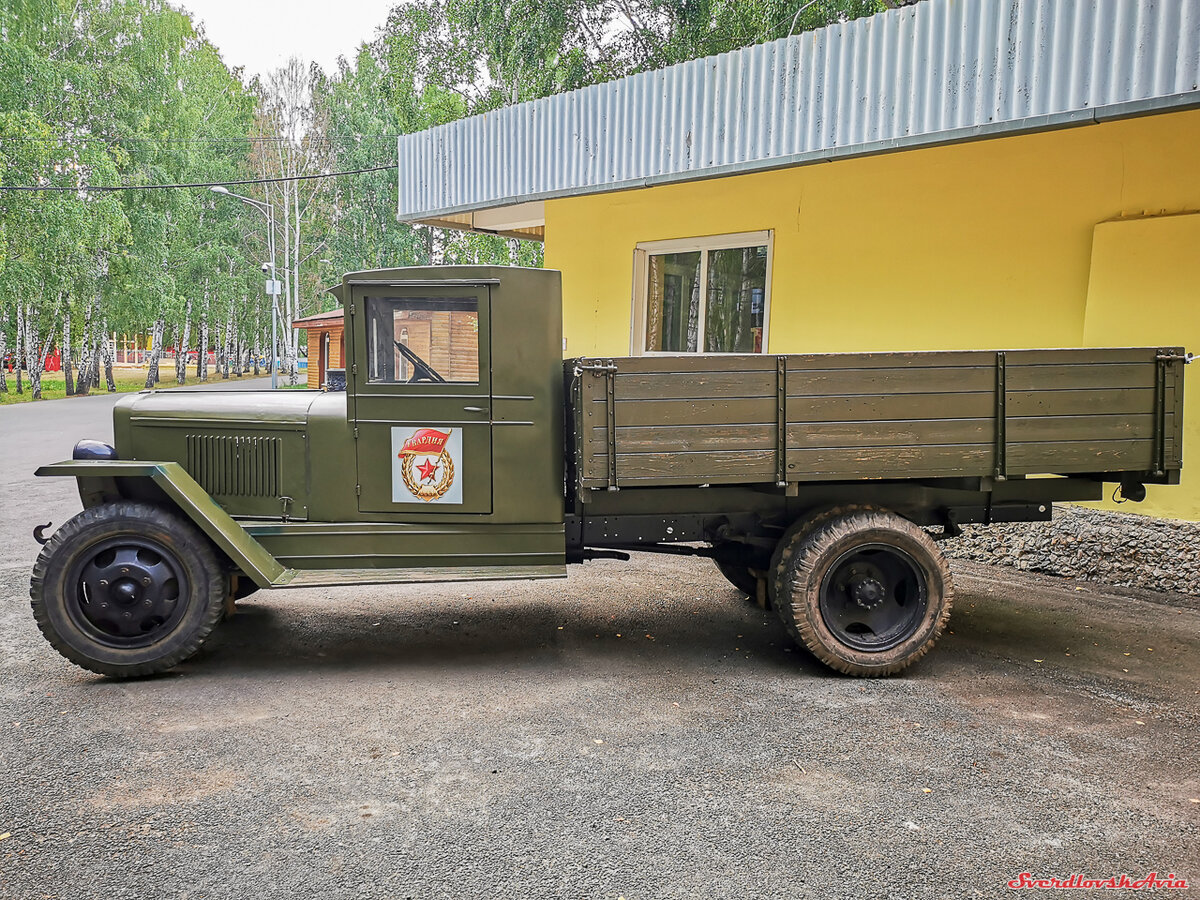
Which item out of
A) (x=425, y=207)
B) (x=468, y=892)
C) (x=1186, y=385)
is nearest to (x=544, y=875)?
(x=468, y=892)

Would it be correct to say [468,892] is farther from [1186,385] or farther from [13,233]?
[13,233]

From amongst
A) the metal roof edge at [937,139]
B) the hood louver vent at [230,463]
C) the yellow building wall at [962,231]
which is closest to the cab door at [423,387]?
the hood louver vent at [230,463]

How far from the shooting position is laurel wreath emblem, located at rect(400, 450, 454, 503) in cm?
497

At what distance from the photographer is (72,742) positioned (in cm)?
388

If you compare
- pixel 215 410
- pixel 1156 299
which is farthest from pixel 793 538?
pixel 1156 299

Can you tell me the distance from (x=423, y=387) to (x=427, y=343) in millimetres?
249

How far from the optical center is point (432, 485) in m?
4.98

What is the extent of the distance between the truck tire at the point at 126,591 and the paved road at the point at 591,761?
22 cm

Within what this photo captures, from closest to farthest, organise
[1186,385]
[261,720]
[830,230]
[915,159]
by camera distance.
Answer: [261,720]
[1186,385]
[915,159]
[830,230]

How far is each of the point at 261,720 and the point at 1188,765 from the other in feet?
13.6

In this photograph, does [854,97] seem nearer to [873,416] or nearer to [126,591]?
[873,416]

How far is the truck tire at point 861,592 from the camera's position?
191 inches

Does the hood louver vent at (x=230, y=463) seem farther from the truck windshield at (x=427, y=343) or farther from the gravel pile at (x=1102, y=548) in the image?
the gravel pile at (x=1102, y=548)

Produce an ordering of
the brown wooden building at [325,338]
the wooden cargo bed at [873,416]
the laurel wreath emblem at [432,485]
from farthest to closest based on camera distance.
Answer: the brown wooden building at [325,338] → the laurel wreath emblem at [432,485] → the wooden cargo bed at [873,416]
